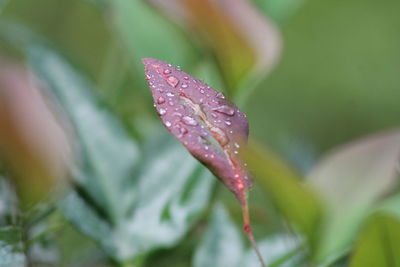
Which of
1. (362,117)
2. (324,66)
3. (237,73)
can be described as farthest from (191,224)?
(324,66)

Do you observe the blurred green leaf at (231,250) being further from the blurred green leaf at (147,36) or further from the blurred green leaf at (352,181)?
the blurred green leaf at (147,36)

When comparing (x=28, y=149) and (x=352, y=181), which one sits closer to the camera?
(x=28, y=149)

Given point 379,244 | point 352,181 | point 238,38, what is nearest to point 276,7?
point 238,38

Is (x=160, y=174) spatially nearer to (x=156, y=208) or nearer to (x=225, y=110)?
(x=156, y=208)

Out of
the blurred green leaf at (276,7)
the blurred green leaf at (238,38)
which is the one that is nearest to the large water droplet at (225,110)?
the blurred green leaf at (238,38)

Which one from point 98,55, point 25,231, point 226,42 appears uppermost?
point 226,42

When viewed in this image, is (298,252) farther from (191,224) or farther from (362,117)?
(362,117)
